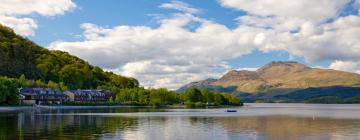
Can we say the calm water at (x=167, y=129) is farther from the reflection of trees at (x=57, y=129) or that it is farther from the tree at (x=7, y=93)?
the tree at (x=7, y=93)

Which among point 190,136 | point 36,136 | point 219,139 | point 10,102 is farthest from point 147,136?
point 10,102

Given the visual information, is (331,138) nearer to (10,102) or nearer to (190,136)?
(190,136)

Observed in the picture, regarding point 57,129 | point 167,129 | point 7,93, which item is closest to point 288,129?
point 167,129

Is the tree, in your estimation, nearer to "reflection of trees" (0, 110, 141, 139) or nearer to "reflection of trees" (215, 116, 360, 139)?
"reflection of trees" (0, 110, 141, 139)

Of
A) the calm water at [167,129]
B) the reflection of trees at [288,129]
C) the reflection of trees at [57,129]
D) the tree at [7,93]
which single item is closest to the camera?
the reflection of trees at [57,129]

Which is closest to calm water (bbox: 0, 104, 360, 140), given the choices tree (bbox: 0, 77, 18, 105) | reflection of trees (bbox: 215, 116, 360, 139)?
reflection of trees (bbox: 215, 116, 360, 139)

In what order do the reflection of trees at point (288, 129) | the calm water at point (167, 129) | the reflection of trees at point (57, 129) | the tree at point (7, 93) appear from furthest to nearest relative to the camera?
the tree at point (7, 93) < the reflection of trees at point (288, 129) < the calm water at point (167, 129) < the reflection of trees at point (57, 129)

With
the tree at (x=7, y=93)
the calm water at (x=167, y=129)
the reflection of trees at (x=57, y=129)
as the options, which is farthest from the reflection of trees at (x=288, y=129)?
the tree at (x=7, y=93)

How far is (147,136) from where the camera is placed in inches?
2383

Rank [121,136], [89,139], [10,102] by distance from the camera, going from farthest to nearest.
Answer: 1. [10,102]
2. [121,136]
3. [89,139]

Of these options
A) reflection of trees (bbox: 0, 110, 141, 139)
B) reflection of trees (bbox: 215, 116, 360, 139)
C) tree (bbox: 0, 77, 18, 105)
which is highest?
tree (bbox: 0, 77, 18, 105)

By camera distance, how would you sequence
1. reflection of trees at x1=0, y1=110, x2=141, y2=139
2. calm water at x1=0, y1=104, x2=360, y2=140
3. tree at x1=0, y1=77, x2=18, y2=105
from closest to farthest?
1. reflection of trees at x1=0, y1=110, x2=141, y2=139
2. calm water at x1=0, y1=104, x2=360, y2=140
3. tree at x1=0, y1=77, x2=18, y2=105

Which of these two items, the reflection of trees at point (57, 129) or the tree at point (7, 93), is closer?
the reflection of trees at point (57, 129)

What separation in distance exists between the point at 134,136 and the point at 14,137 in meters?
14.1
